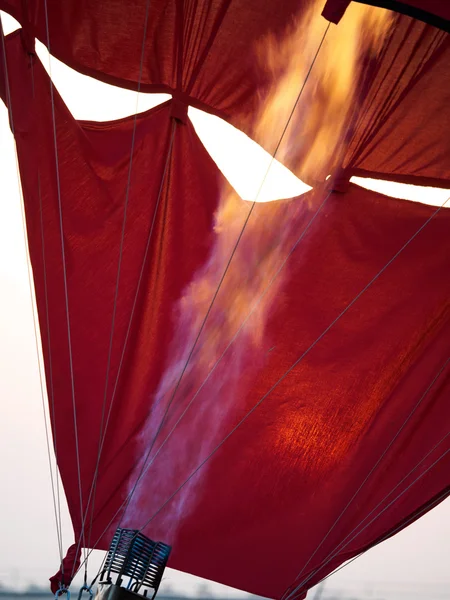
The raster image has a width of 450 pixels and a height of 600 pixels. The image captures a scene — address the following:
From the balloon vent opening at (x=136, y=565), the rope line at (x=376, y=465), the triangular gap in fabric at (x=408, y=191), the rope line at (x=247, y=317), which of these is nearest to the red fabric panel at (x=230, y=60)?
the triangular gap in fabric at (x=408, y=191)

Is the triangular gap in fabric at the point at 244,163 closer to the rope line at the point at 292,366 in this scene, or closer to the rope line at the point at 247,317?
the rope line at the point at 247,317

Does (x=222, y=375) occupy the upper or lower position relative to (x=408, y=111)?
lower

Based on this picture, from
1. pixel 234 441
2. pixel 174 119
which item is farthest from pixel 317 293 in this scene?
pixel 174 119

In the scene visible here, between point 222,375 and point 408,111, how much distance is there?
5.42ft

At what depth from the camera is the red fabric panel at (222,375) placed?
3914 mm

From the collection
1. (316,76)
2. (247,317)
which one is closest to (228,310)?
(247,317)

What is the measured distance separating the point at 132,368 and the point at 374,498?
1.47m

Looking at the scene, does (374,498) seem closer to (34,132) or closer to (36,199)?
(36,199)

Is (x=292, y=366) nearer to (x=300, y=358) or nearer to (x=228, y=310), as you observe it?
(x=300, y=358)

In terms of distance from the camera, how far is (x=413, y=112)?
12.1 feet

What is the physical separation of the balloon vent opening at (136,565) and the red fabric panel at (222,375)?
33.5 inches

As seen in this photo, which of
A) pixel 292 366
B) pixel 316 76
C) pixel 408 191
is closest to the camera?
pixel 316 76

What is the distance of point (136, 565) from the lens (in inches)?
116

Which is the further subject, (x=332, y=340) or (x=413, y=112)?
(x=332, y=340)
